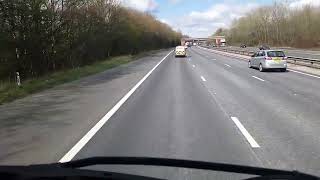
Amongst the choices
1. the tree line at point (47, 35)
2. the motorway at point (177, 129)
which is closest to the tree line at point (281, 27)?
the tree line at point (47, 35)

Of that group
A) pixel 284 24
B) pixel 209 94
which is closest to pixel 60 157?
pixel 209 94

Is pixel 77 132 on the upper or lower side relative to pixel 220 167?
lower

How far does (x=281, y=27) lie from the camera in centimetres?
14275

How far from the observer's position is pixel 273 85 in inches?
885

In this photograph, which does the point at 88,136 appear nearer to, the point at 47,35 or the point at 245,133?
the point at 245,133

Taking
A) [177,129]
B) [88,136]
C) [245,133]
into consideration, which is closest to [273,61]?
[177,129]

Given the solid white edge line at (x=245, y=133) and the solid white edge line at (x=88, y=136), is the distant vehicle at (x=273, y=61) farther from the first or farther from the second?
the solid white edge line at (x=245, y=133)

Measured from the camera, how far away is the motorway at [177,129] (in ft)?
26.2

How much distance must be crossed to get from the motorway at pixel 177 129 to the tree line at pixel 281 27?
97.8m

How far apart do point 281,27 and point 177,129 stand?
13721cm

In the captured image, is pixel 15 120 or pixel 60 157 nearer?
pixel 60 157

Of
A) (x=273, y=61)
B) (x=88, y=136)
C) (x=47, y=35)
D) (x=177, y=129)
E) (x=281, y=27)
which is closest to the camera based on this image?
(x=88, y=136)

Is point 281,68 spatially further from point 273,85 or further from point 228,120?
point 228,120

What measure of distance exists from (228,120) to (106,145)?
A: 394 cm
